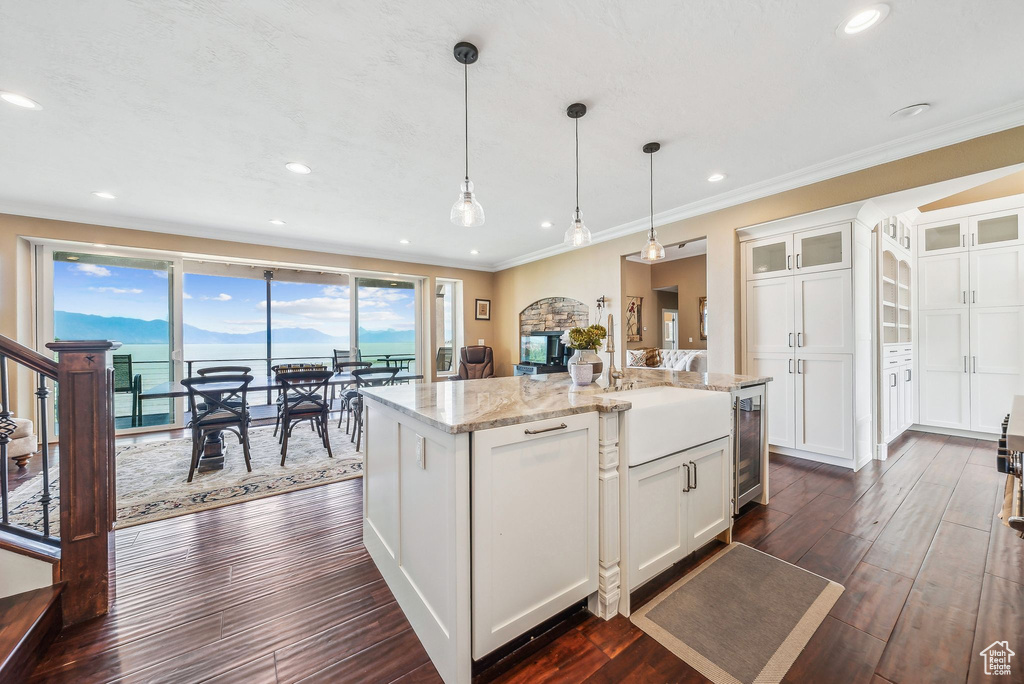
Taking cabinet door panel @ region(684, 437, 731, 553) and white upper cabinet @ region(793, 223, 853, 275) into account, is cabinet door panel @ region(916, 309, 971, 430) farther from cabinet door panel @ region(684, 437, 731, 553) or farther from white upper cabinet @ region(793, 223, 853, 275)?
cabinet door panel @ region(684, 437, 731, 553)

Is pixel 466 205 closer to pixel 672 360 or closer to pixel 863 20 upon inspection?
pixel 863 20

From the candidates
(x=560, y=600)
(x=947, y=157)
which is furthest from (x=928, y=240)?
(x=560, y=600)

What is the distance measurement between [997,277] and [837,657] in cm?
499

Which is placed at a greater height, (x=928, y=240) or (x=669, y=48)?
(x=669, y=48)

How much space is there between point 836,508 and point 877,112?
2.63m

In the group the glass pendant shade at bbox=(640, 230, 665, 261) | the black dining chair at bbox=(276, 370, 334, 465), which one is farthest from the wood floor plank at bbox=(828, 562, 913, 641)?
the black dining chair at bbox=(276, 370, 334, 465)

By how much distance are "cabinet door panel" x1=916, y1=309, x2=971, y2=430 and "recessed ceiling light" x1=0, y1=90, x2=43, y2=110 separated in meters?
8.12

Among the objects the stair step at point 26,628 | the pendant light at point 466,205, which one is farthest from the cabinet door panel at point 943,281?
the stair step at point 26,628

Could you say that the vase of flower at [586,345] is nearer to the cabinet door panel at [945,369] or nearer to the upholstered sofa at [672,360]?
the upholstered sofa at [672,360]

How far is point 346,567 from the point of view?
198 centimetres

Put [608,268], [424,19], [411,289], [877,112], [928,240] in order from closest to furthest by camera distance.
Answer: [424,19], [877,112], [928,240], [608,268], [411,289]

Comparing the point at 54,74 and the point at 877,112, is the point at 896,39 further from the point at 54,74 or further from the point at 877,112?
the point at 54,74

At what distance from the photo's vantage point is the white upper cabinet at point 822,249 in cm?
325

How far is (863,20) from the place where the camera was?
169 centimetres
